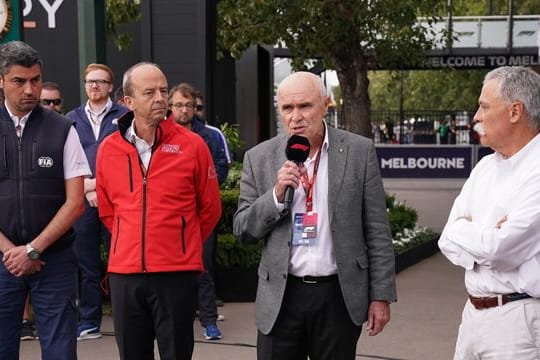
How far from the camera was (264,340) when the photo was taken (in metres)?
4.37

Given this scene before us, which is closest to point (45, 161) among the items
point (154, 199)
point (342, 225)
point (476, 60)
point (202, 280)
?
point (154, 199)

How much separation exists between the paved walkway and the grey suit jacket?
2.90 m

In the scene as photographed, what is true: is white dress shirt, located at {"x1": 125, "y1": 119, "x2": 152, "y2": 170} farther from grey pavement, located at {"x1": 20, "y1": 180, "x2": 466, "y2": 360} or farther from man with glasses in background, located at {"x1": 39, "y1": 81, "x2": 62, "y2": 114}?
man with glasses in background, located at {"x1": 39, "y1": 81, "x2": 62, "y2": 114}

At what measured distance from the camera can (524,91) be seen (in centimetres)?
375

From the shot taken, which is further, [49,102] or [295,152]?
[49,102]

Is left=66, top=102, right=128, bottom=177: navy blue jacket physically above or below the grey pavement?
above

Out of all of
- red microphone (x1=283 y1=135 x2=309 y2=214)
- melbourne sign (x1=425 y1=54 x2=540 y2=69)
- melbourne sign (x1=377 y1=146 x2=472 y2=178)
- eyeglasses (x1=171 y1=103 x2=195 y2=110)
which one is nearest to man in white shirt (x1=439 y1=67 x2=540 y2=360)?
red microphone (x1=283 y1=135 x2=309 y2=214)

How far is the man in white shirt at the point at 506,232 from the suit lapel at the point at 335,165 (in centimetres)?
59

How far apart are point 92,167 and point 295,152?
371 centimetres

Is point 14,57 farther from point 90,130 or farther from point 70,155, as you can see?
point 90,130

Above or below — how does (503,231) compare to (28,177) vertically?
below

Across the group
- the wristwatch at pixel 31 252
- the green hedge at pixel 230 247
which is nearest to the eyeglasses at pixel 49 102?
the green hedge at pixel 230 247

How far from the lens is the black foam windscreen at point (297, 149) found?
4059mm

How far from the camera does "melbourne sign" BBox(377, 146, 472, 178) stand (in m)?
24.9
